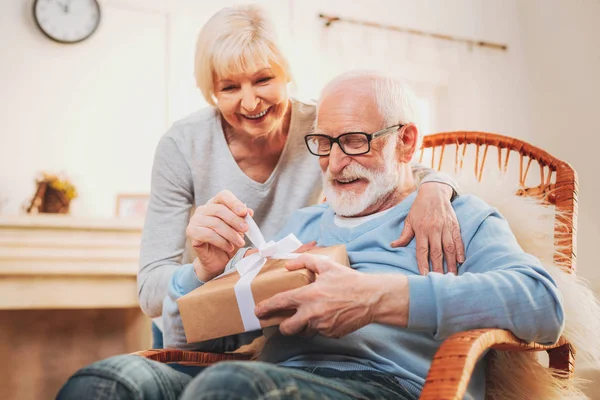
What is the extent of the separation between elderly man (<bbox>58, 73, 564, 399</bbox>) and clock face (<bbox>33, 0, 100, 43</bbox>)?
6.58 feet

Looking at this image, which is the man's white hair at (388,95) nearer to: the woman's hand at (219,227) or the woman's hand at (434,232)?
the woman's hand at (434,232)

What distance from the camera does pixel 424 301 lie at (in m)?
0.92

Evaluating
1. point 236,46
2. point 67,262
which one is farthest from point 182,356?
point 67,262

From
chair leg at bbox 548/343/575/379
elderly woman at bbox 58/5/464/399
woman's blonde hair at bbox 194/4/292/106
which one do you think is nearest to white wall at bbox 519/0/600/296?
chair leg at bbox 548/343/575/379

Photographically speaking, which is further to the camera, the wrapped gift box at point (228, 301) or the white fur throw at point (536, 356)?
the white fur throw at point (536, 356)

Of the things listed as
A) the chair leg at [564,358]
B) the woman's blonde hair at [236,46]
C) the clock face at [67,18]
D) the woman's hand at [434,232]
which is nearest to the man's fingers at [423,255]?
the woman's hand at [434,232]

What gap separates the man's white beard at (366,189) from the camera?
1241 mm

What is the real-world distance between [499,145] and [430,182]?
53 centimetres

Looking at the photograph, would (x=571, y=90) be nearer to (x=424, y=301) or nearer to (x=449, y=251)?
(x=449, y=251)

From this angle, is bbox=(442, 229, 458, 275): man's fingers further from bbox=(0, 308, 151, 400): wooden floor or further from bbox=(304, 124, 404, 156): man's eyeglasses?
bbox=(0, 308, 151, 400): wooden floor

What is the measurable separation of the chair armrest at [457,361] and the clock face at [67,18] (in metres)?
2.62

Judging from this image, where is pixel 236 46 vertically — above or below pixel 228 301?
above

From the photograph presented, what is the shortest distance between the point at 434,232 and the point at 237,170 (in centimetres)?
Result: 63

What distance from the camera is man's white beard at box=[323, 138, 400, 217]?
1.24 meters
